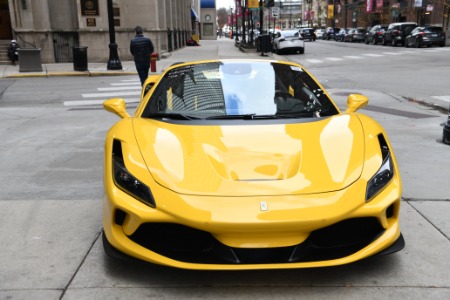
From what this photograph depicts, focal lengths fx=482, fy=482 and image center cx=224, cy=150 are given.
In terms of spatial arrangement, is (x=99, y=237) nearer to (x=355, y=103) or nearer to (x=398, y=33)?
(x=355, y=103)

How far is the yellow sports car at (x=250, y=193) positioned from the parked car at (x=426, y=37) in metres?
34.9

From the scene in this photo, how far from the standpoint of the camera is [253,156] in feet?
10.6

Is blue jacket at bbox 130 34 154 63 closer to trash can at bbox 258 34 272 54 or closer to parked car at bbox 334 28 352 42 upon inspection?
trash can at bbox 258 34 272 54

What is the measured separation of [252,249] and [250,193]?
0.33m

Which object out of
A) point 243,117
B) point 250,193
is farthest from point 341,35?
point 250,193

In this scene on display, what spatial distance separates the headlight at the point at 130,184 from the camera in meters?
2.92

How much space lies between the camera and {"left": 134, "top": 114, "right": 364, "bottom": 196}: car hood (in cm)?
296

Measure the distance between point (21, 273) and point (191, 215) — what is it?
1.35 metres

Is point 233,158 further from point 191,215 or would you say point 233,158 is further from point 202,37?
point 202,37

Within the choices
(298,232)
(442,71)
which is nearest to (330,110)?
(298,232)

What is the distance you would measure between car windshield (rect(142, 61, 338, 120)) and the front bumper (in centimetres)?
120

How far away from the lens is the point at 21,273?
3.25 metres

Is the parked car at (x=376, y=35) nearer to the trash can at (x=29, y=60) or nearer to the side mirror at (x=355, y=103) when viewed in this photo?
the trash can at (x=29, y=60)

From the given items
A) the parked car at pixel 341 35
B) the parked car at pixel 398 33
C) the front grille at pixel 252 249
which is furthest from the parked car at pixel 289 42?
the front grille at pixel 252 249
